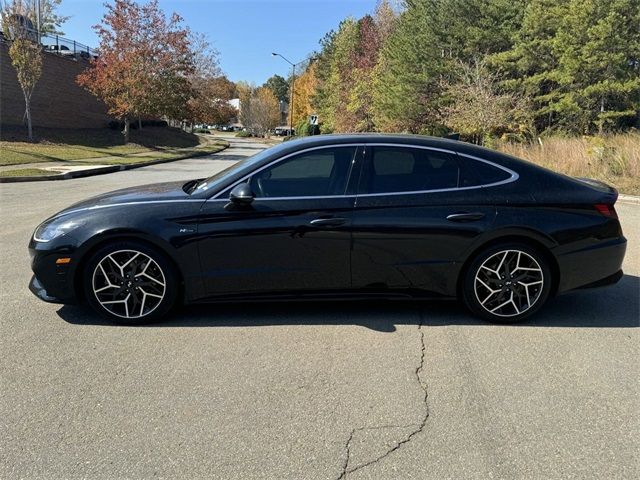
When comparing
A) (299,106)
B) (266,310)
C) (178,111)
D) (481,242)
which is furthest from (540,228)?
(299,106)

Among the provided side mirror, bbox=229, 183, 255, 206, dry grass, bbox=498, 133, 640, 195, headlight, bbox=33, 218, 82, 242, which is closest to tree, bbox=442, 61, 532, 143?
dry grass, bbox=498, 133, 640, 195

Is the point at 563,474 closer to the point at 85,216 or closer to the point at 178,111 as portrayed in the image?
the point at 85,216

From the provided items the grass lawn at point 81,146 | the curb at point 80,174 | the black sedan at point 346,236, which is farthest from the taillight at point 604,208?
the grass lawn at point 81,146

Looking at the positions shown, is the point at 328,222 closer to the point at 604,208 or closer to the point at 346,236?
the point at 346,236

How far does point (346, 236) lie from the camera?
4.12 m

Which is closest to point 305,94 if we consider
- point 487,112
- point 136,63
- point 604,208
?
point 136,63

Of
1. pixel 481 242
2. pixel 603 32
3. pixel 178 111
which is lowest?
pixel 481 242

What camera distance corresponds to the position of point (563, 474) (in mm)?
2480

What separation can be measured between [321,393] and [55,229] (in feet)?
8.64

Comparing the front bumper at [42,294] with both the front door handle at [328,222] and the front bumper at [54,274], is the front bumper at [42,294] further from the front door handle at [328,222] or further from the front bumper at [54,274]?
the front door handle at [328,222]

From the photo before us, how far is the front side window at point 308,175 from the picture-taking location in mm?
4211

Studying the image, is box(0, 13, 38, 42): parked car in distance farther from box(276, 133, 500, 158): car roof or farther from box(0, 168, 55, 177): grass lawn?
box(276, 133, 500, 158): car roof

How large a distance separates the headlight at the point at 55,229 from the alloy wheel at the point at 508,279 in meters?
3.42

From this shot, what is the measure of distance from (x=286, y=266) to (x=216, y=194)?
2.76ft
